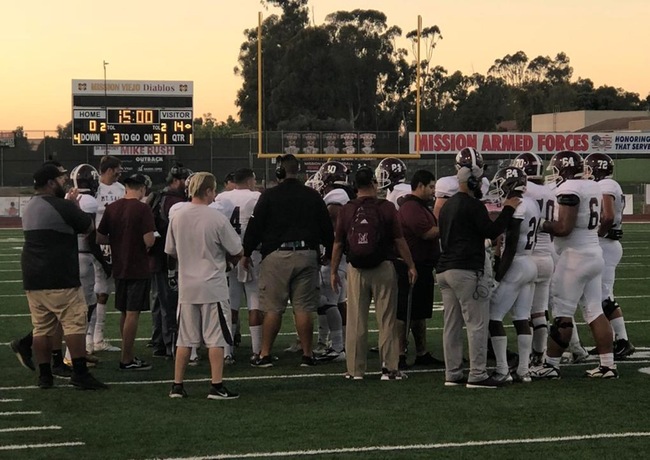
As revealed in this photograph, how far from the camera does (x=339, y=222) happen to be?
32.1 feet

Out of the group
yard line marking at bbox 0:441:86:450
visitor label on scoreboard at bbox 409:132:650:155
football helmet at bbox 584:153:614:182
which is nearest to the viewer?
yard line marking at bbox 0:441:86:450

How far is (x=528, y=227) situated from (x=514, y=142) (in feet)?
131

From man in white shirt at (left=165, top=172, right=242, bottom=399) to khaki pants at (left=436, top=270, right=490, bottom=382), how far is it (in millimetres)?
1784

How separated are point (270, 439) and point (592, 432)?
214 cm

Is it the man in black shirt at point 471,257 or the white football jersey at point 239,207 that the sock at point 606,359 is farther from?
the white football jersey at point 239,207

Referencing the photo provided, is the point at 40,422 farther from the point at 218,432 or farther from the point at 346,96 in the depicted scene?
the point at 346,96

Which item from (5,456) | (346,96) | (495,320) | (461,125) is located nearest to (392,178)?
(495,320)

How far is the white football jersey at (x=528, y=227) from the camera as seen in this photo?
9.26 meters

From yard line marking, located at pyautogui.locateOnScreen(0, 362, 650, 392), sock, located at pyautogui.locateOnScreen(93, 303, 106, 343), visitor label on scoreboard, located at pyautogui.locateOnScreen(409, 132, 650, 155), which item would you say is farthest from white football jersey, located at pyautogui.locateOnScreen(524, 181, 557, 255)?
visitor label on scoreboard, located at pyautogui.locateOnScreen(409, 132, 650, 155)

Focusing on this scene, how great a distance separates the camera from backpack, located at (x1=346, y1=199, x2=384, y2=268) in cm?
945

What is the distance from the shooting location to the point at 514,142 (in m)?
48.6

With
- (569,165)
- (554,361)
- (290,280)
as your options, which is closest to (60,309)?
(290,280)

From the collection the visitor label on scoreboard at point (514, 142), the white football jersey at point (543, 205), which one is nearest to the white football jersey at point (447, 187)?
the white football jersey at point (543, 205)

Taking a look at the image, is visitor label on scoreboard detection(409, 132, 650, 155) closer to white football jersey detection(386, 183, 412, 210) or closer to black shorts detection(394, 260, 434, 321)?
white football jersey detection(386, 183, 412, 210)
